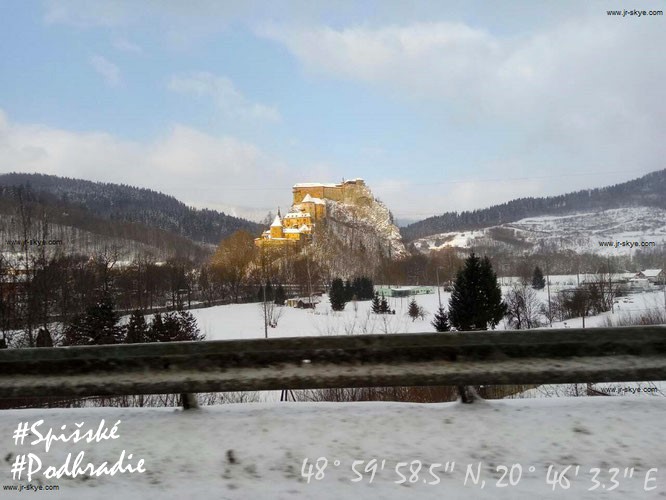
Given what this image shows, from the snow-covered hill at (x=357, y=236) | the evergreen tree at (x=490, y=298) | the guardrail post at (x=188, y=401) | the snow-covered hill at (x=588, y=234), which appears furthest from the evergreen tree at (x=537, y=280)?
the guardrail post at (x=188, y=401)

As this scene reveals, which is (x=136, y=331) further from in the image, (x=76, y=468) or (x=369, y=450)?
(x=369, y=450)

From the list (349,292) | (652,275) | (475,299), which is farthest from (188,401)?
(652,275)

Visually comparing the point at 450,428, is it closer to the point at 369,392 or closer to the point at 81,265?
the point at 369,392

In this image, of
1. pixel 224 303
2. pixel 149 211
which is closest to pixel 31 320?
pixel 224 303

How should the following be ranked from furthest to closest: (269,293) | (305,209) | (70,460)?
(305,209)
(269,293)
(70,460)

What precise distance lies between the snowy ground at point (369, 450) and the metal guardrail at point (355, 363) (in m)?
0.29

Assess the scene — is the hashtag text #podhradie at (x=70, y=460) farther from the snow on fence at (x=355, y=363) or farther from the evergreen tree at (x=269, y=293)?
the evergreen tree at (x=269, y=293)

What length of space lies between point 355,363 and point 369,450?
2.74 feet

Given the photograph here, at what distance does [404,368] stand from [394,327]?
51031mm

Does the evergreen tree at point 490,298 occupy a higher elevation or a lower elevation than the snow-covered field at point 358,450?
lower

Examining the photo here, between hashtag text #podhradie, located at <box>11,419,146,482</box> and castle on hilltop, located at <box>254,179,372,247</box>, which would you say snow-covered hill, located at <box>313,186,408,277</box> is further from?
hashtag text #podhradie, located at <box>11,419,146,482</box>

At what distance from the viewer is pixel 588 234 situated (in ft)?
383

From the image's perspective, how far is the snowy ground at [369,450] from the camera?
121 inches

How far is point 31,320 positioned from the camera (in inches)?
1067
